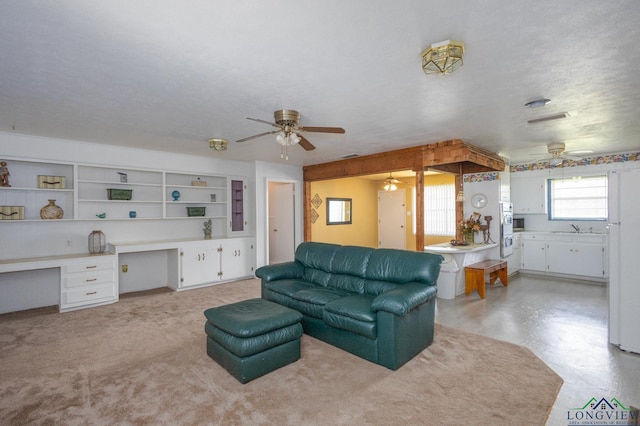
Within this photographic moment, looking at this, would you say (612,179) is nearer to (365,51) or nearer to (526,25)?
(526,25)

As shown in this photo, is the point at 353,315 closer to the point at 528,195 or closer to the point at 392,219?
the point at 528,195

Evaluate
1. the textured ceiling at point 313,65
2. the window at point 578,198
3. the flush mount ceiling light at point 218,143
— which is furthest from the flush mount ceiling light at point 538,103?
the window at point 578,198

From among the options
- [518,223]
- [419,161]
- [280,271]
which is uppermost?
[419,161]

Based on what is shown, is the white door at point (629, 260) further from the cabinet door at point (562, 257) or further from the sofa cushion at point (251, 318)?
the cabinet door at point (562, 257)

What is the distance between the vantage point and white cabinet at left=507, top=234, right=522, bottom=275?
6295mm

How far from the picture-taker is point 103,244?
4820 millimetres

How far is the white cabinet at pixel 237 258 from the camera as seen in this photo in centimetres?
592

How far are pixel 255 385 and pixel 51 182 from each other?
4.30m

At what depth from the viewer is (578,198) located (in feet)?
20.7

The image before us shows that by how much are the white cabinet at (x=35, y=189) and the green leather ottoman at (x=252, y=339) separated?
3.49 meters

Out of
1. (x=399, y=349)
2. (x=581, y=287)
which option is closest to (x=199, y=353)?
(x=399, y=349)

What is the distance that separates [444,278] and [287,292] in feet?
8.43

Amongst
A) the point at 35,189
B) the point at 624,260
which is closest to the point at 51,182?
the point at 35,189

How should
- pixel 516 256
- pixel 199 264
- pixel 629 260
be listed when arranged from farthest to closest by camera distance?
1. pixel 516 256
2. pixel 199 264
3. pixel 629 260
